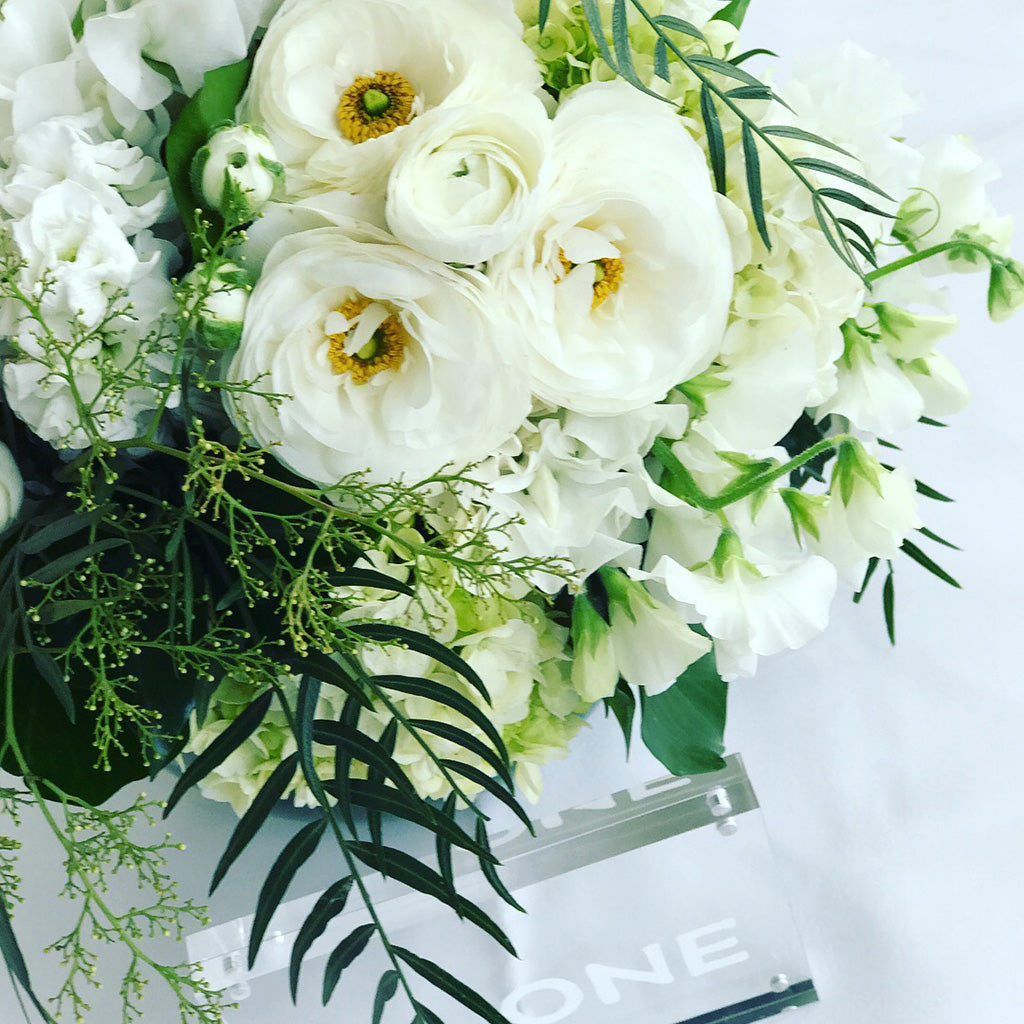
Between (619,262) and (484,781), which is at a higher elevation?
(619,262)

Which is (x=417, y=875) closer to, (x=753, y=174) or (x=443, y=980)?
(x=443, y=980)

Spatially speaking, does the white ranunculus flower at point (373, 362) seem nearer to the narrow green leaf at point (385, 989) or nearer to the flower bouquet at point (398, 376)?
the flower bouquet at point (398, 376)

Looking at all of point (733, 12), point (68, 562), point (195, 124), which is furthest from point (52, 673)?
point (733, 12)

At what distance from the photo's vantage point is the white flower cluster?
0.26 metres

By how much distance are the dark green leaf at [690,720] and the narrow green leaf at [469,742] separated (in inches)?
3.1

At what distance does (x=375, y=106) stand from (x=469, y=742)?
0.15 metres

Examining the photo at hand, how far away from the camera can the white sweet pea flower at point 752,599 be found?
0.30 metres

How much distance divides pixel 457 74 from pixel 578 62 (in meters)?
0.04


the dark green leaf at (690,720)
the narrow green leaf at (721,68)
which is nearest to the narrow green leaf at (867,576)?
the dark green leaf at (690,720)

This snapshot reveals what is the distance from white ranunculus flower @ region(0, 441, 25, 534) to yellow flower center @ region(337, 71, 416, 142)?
0.11m

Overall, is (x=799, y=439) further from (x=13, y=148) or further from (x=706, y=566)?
(x=13, y=148)

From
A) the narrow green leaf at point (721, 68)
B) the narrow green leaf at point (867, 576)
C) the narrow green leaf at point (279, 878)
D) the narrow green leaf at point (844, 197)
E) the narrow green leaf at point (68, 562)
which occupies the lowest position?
the narrow green leaf at point (279, 878)

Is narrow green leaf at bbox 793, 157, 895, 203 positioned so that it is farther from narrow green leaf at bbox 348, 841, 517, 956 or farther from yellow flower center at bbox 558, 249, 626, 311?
narrow green leaf at bbox 348, 841, 517, 956

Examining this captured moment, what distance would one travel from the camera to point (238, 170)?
26 centimetres
